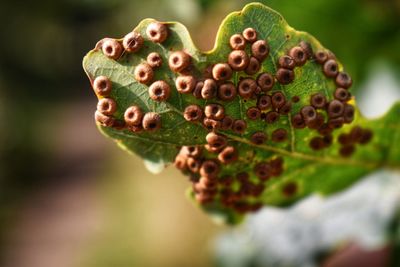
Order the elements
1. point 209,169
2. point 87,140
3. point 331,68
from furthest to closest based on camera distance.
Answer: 1. point 87,140
2. point 209,169
3. point 331,68

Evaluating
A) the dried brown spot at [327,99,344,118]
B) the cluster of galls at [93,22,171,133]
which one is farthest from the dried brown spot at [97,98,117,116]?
the dried brown spot at [327,99,344,118]

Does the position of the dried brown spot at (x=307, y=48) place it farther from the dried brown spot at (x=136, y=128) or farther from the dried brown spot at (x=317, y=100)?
the dried brown spot at (x=136, y=128)

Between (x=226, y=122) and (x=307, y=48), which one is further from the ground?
(x=307, y=48)

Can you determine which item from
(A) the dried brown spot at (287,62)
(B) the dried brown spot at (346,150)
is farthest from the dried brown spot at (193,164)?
(B) the dried brown spot at (346,150)

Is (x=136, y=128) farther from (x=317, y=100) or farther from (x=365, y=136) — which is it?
(x=365, y=136)

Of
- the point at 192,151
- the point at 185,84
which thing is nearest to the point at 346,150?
the point at 192,151

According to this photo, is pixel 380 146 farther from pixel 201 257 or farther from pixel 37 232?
pixel 37 232

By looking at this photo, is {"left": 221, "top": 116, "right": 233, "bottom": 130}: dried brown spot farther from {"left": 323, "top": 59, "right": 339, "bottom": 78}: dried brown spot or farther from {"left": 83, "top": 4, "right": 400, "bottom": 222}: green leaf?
{"left": 323, "top": 59, "right": 339, "bottom": 78}: dried brown spot

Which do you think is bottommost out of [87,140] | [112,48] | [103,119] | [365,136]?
[103,119]
